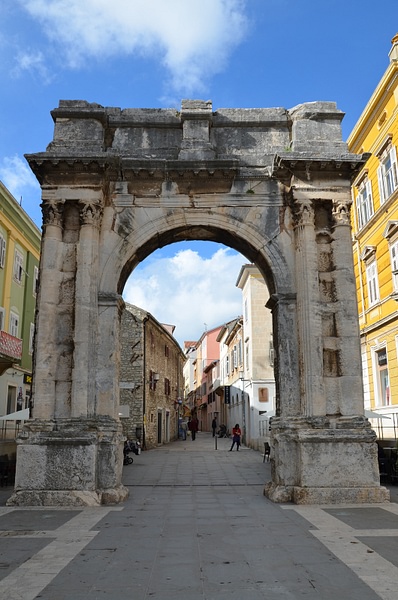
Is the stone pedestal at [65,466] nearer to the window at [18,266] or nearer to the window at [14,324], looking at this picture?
the window at [14,324]

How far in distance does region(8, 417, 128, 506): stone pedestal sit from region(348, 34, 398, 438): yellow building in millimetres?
9430

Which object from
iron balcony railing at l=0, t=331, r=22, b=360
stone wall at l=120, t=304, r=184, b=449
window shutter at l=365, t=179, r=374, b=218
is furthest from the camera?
stone wall at l=120, t=304, r=184, b=449

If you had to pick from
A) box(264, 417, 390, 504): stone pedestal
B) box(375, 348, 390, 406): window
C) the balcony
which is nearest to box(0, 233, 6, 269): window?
the balcony

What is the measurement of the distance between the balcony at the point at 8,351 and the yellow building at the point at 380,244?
37.4ft

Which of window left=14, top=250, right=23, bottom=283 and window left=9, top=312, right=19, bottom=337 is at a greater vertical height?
window left=14, top=250, right=23, bottom=283

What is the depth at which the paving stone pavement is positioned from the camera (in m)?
5.00

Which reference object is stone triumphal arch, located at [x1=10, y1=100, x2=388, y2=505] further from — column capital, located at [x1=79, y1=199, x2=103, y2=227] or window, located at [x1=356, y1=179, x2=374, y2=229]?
window, located at [x1=356, y1=179, x2=374, y2=229]

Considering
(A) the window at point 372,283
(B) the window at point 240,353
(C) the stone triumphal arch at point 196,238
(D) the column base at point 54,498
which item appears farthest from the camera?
(B) the window at point 240,353

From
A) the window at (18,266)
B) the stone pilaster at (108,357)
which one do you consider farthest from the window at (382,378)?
Result: the window at (18,266)

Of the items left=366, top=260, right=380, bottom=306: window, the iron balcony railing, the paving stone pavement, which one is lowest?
the paving stone pavement

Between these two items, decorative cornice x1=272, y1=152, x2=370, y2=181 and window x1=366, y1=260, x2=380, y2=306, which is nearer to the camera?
decorative cornice x1=272, y1=152, x2=370, y2=181

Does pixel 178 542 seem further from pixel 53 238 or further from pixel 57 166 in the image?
pixel 57 166

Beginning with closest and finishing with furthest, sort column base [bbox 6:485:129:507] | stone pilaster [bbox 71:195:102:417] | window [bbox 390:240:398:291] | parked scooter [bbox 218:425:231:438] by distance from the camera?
column base [bbox 6:485:129:507] → stone pilaster [bbox 71:195:102:417] → window [bbox 390:240:398:291] → parked scooter [bbox 218:425:231:438]

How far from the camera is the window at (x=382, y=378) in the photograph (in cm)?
1867
